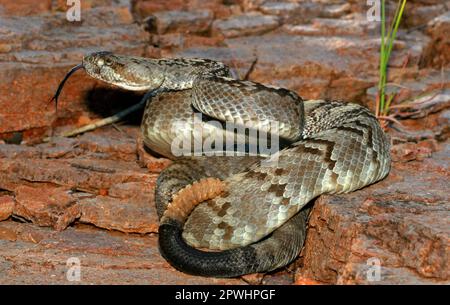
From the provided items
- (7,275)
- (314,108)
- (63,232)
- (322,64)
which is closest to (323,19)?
(322,64)

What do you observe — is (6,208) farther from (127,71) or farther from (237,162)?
(237,162)

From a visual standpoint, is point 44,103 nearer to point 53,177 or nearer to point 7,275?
point 53,177

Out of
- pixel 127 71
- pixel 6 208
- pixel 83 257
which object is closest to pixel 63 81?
pixel 127 71

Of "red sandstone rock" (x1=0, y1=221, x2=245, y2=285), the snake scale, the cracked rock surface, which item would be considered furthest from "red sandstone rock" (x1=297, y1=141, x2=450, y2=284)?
"red sandstone rock" (x1=0, y1=221, x2=245, y2=285)

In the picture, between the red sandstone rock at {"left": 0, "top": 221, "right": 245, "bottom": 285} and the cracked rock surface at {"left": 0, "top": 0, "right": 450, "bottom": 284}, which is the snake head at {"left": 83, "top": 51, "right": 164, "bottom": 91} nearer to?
the cracked rock surface at {"left": 0, "top": 0, "right": 450, "bottom": 284}

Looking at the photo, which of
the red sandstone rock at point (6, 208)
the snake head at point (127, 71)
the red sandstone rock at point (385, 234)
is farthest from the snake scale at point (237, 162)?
the red sandstone rock at point (6, 208)

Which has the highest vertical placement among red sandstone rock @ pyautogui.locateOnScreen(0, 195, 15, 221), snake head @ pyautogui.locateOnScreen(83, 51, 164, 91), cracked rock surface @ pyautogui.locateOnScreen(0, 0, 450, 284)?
snake head @ pyautogui.locateOnScreen(83, 51, 164, 91)

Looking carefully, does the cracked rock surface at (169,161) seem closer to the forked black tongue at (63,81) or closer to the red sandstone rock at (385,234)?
the red sandstone rock at (385,234)
